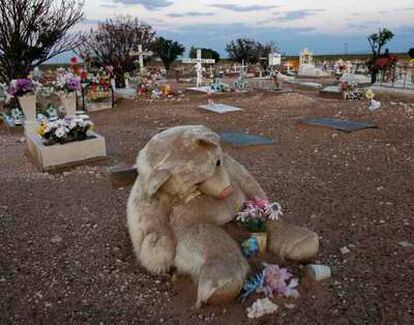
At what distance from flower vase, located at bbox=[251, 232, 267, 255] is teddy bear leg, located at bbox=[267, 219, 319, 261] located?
5 centimetres

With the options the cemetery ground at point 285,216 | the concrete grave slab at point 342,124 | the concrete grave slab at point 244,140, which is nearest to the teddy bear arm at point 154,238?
the cemetery ground at point 285,216

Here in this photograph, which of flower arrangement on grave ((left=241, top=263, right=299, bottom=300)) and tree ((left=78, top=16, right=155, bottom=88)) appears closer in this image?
flower arrangement on grave ((left=241, top=263, right=299, bottom=300))

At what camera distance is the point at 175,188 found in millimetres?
2922

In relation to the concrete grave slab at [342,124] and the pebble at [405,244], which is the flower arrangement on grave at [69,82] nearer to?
the concrete grave slab at [342,124]

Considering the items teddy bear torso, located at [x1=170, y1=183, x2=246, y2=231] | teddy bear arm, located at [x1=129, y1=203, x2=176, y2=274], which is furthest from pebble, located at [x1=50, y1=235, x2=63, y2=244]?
teddy bear torso, located at [x1=170, y1=183, x2=246, y2=231]

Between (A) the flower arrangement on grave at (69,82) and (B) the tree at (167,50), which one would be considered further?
(B) the tree at (167,50)

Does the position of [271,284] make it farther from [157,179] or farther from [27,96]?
[27,96]

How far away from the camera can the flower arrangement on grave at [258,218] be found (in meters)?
3.21

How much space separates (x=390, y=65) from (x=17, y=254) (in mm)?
18676

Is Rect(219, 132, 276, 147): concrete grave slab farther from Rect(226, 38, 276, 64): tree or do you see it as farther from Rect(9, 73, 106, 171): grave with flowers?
Rect(226, 38, 276, 64): tree

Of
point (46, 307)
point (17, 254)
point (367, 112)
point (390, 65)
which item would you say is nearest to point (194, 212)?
point (46, 307)

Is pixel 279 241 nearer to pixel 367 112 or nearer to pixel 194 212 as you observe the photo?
pixel 194 212

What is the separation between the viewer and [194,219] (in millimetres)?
3076

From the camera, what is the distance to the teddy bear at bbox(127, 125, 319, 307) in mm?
2756
